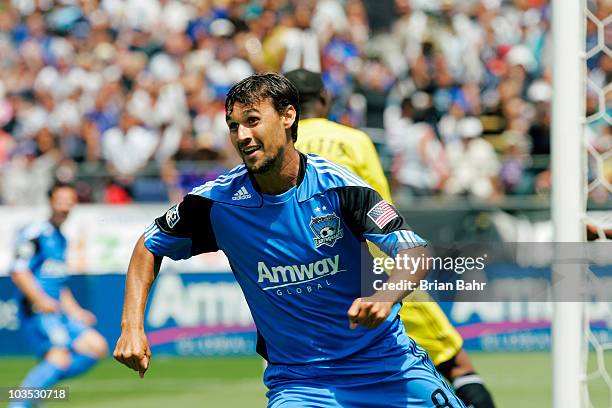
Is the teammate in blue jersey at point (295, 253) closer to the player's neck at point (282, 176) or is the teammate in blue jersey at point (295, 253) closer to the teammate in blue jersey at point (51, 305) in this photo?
the player's neck at point (282, 176)

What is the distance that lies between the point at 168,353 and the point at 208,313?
2.22ft

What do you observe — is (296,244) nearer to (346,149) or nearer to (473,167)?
(346,149)

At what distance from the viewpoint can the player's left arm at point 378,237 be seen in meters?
4.36

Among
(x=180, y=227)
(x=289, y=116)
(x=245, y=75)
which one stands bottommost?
(x=180, y=227)

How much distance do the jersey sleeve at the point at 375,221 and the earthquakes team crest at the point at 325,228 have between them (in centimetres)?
5

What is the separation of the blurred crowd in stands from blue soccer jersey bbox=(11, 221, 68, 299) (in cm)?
Result: 469

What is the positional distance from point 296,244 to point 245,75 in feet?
42.7

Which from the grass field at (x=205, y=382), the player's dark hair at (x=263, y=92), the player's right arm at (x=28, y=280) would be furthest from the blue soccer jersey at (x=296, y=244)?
the grass field at (x=205, y=382)

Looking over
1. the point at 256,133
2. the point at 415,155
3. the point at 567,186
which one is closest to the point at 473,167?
the point at 415,155

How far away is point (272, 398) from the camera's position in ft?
16.2

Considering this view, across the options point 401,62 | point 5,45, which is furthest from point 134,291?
→ point 5,45

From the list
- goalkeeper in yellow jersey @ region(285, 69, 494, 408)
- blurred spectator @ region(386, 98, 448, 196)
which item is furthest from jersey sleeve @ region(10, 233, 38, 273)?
blurred spectator @ region(386, 98, 448, 196)

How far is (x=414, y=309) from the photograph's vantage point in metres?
6.52

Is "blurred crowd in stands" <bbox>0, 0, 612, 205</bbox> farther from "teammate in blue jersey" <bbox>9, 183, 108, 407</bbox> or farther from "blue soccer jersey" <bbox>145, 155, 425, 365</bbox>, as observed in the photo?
"blue soccer jersey" <bbox>145, 155, 425, 365</bbox>
